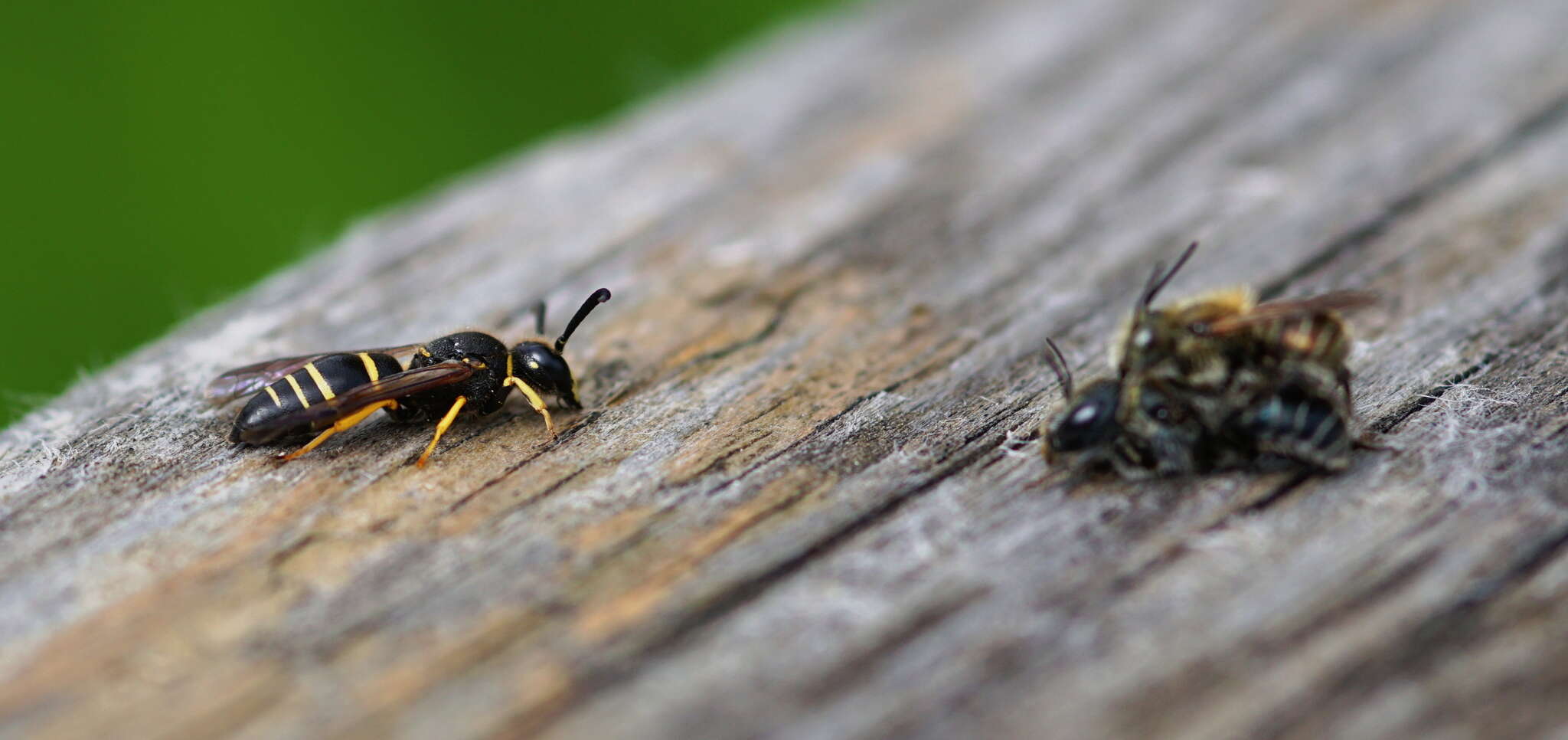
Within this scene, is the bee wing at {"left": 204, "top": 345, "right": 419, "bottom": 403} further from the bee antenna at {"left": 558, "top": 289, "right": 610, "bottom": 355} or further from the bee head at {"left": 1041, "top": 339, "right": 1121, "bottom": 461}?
the bee head at {"left": 1041, "top": 339, "right": 1121, "bottom": 461}

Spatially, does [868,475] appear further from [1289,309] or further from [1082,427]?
[1289,309]

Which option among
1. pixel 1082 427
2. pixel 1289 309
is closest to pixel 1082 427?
pixel 1082 427

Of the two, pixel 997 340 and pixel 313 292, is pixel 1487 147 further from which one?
pixel 313 292

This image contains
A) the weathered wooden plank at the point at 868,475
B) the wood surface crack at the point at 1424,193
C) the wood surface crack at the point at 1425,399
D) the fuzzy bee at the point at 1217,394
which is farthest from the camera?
the wood surface crack at the point at 1424,193

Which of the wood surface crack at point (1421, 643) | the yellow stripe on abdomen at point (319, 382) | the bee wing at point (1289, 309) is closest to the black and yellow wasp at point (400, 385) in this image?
the yellow stripe on abdomen at point (319, 382)

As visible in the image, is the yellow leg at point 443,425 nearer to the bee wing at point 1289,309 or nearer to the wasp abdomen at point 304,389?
the wasp abdomen at point 304,389

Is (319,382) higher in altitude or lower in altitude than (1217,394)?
higher
